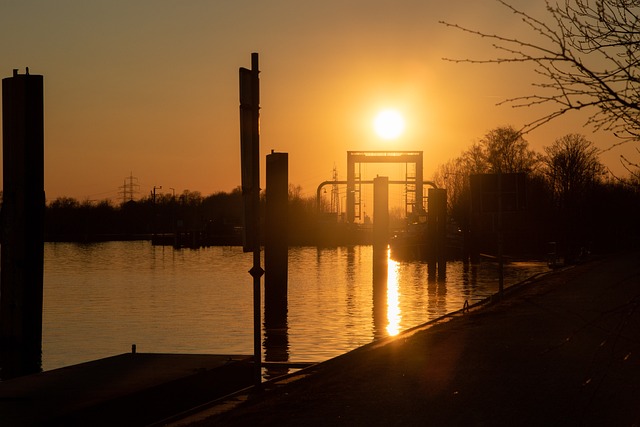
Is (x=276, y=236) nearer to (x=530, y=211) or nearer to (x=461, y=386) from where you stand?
(x=461, y=386)

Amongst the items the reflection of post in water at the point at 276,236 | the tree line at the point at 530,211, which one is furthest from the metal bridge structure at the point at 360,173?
the reflection of post in water at the point at 276,236

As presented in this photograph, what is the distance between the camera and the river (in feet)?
78.1

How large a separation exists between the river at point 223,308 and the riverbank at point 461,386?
5.18 meters

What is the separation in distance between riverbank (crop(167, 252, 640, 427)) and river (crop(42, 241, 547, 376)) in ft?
17.0

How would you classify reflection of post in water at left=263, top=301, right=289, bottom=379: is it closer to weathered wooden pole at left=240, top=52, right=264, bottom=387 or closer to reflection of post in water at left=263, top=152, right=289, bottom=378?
reflection of post in water at left=263, top=152, right=289, bottom=378

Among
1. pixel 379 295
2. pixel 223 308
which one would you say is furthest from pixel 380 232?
pixel 223 308

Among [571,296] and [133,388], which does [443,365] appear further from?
[571,296]

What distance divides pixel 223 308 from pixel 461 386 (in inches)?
965

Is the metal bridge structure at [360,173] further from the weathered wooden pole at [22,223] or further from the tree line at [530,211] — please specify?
the weathered wooden pole at [22,223]

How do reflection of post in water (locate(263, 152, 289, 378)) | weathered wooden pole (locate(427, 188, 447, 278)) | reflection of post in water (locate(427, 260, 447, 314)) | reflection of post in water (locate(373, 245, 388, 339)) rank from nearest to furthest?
reflection of post in water (locate(373, 245, 388, 339)) < reflection of post in water (locate(263, 152, 289, 378)) < reflection of post in water (locate(427, 260, 447, 314)) < weathered wooden pole (locate(427, 188, 447, 278))

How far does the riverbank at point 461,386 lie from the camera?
9.79 meters

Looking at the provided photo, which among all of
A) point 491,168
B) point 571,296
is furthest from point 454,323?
point 491,168

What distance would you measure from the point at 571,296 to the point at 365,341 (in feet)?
20.0

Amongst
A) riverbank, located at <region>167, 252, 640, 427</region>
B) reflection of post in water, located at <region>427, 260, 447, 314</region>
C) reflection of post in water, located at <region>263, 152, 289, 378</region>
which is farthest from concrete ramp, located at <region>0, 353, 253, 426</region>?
reflection of post in water, located at <region>427, 260, 447, 314</region>
